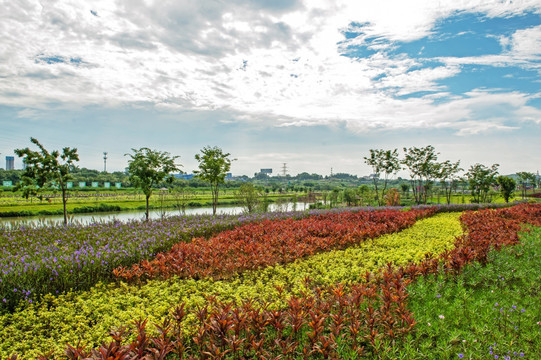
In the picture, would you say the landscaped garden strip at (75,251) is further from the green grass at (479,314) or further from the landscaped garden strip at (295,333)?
the green grass at (479,314)

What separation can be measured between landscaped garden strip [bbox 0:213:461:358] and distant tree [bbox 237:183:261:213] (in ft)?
45.4

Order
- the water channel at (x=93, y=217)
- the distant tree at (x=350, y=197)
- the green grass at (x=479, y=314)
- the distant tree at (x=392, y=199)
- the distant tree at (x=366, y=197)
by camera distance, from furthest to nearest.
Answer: the distant tree at (x=350, y=197)
the distant tree at (x=366, y=197)
the distant tree at (x=392, y=199)
the water channel at (x=93, y=217)
the green grass at (x=479, y=314)

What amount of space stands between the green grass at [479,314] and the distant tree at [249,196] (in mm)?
15644

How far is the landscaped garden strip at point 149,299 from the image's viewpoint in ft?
12.2

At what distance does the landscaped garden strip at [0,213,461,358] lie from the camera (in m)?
3.73

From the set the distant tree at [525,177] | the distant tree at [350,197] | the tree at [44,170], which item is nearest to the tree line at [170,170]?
the tree at [44,170]

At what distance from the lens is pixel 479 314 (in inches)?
154

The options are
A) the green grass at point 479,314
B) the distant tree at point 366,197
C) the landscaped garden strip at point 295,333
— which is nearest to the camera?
the landscaped garden strip at point 295,333

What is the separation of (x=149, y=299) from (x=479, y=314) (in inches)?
181

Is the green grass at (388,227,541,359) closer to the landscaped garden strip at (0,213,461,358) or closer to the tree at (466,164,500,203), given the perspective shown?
the landscaped garden strip at (0,213,461,358)

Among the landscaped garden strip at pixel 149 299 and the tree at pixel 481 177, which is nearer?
the landscaped garden strip at pixel 149 299

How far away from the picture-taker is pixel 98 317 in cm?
414

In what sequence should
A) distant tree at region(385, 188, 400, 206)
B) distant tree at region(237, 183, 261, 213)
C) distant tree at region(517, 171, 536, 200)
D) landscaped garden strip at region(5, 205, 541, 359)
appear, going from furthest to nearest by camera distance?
1. distant tree at region(517, 171, 536, 200)
2. distant tree at region(385, 188, 400, 206)
3. distant tree at region(237, 183, 261, 213)
4. landscaped garden strip at region(5, 205, 541, 359)

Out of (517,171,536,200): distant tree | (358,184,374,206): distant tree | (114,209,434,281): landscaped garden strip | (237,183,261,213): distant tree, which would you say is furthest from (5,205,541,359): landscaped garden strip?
(517,171,536,200): distant tree
